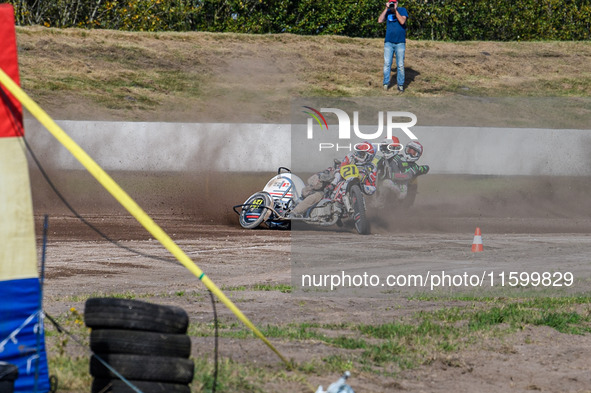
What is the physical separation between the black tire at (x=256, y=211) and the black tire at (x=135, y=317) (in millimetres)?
11205

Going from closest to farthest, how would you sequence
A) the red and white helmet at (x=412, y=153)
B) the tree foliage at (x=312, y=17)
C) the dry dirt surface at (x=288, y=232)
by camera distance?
the dry dirt surface at (x=288, y=232)
the red and white helmet at (x=412, y=153)
the tree foliage at (x=312, y=17)

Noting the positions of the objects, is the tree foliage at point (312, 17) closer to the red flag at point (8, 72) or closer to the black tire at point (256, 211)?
the black tire at point (256, 211)

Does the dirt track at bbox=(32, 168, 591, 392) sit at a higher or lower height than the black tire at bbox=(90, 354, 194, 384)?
lower

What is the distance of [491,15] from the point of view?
4531 centimetres

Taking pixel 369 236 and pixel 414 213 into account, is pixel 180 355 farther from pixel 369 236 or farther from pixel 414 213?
pixel 414 213

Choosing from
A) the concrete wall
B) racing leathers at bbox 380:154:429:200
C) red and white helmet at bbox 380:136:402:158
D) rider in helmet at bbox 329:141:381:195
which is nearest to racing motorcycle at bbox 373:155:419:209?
racing leathers at bbox 380:154:429:200

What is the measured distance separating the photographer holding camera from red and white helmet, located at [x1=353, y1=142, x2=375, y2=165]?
1063cm

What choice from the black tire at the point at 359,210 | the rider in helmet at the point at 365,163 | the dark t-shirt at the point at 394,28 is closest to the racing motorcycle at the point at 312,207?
the black tire at the point at 359,210

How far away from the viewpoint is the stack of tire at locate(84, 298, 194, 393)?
4832mm

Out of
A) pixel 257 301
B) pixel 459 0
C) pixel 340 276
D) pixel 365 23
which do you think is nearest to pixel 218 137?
pixel 340 276

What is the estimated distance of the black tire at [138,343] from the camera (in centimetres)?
486

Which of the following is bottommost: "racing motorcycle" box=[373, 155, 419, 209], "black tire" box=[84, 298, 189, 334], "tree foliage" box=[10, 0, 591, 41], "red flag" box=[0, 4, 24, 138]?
"racing motorcycle" box=[373, 155, 419, 209]

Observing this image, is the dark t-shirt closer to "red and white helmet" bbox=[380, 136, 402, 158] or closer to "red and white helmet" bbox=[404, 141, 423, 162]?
"red and white helmet" bbox=[404, 141, 423, 162]

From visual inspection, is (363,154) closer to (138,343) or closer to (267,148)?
(267,148)
